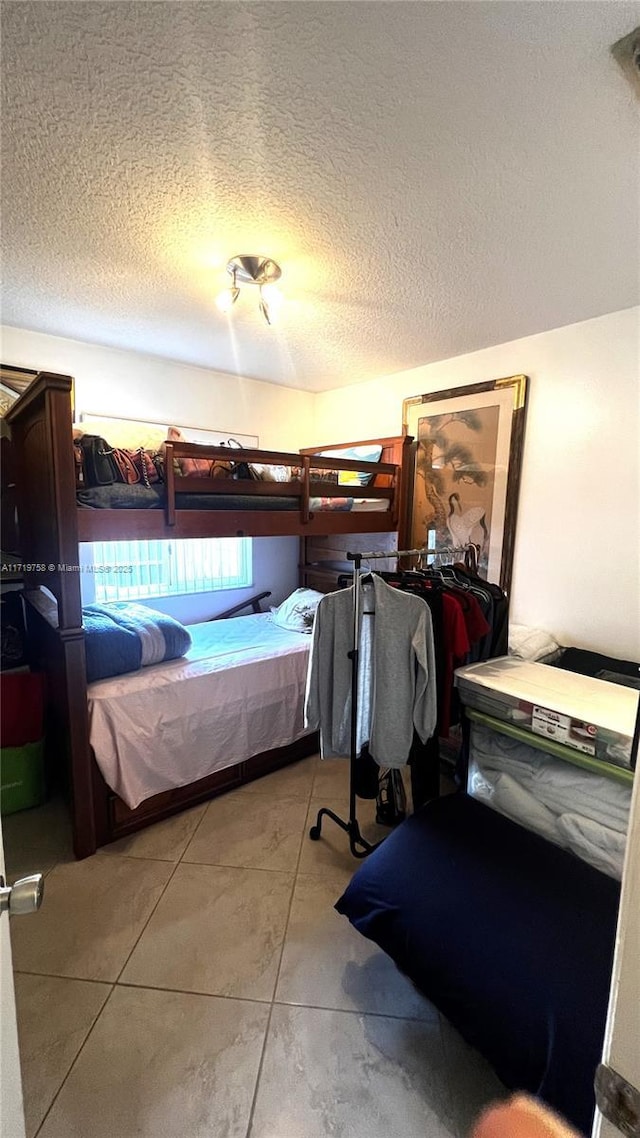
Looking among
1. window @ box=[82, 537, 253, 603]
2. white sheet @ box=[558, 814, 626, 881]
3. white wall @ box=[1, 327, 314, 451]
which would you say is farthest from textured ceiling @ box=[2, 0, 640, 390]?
white sheet @ box=[558, 814, 626, 881]

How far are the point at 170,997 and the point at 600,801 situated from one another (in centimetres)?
154

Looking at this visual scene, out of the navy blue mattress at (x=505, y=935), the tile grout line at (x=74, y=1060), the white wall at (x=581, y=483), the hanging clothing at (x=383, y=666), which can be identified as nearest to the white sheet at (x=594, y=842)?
the navy blue mattress at (x=505, y=935)

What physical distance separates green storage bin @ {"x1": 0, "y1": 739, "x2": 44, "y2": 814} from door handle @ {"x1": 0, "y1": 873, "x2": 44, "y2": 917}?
5.96ft

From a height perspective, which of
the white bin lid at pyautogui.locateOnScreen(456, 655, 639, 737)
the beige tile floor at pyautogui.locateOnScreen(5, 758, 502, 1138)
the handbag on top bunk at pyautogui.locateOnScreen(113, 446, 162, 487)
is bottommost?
the beige tile floor at pyautogui.locateOnScreen(5, 758, 502, 1138)

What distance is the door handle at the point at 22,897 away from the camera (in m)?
0.66

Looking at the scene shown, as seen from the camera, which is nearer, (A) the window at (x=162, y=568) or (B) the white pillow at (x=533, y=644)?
(B) the white pillow at (x=533, y=644)

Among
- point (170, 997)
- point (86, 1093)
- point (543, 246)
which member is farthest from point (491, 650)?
point (86, 1093)

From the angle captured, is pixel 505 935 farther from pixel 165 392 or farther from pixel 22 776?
pixel 165 392

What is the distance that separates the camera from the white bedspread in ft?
6.32

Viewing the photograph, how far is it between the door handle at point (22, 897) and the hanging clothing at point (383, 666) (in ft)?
3.84

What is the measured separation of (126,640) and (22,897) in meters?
1.50

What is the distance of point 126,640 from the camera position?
2076 mm

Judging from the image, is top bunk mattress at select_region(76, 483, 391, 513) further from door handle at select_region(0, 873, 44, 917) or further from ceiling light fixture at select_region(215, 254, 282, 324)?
door handle at select_region(0, 873, 44, 917)

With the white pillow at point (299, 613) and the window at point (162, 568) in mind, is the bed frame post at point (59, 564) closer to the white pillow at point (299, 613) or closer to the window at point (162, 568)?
the window at point (162, 568)
